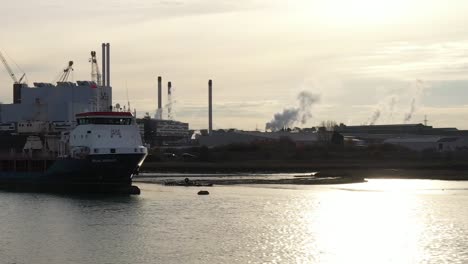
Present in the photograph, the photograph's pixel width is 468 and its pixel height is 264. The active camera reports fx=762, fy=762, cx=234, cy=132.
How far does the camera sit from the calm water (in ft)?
139

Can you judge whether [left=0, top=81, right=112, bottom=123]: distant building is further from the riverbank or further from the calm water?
the calm water

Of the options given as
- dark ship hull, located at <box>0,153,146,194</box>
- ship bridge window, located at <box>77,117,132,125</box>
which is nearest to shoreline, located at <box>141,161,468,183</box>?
ship bridge window, located at <box>77,117,132,125</box>

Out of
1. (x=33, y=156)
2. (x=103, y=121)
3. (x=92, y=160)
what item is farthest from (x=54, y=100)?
(x=92, y=160)

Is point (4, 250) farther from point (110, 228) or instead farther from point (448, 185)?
point (448, 185)

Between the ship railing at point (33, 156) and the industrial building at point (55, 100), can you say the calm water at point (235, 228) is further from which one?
the industrial building at point (55, 100)

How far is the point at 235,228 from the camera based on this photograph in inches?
2068

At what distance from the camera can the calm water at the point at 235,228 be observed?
42.4m

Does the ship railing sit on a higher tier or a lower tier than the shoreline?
higher

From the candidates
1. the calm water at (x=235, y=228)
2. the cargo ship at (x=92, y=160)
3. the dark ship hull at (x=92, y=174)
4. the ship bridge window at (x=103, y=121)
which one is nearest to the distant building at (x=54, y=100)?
the cargo ship at (x=92, y=160)

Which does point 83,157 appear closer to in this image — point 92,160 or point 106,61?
point 92,160

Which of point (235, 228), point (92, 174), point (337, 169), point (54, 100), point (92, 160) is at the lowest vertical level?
point (235, 228)

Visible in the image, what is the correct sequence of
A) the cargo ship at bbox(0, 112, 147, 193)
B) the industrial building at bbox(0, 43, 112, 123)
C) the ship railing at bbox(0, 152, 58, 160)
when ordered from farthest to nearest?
the industrial building at bbox(0, 43, 112, 123), the ship railing at bbox(0, 152, 58, 160), the cargo ship at bbox(0, 112, 147, 193)

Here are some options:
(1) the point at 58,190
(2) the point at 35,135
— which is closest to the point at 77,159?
(1) the point at 58,190

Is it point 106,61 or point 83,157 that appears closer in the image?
point 83,157
